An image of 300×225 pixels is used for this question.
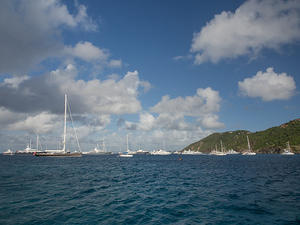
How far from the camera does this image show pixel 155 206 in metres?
22.2

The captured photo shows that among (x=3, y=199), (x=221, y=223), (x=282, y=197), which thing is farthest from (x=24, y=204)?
(x=282, y=197)

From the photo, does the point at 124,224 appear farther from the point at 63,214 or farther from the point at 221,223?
the point at 221,223

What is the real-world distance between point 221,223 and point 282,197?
545 inches

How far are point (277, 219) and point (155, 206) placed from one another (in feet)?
38.7

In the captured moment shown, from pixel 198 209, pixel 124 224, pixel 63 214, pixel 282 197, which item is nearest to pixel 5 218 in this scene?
pixel 63 214

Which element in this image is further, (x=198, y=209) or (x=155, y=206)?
(x=155, y=206)

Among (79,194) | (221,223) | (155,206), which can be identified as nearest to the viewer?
(221,223)

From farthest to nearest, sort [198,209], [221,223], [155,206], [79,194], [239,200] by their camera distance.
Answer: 1. [79,194]
2. [239,200]
3. [155,206]
4. [198,209]
5. [221,223]

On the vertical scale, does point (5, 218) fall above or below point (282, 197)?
above

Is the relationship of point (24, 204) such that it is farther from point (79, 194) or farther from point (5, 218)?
point (79, 194)

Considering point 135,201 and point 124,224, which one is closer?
point 124,224

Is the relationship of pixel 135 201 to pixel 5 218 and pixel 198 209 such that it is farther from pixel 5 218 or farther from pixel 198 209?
pixel 5 218

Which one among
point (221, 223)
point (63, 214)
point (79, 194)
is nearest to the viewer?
point (221, 223)

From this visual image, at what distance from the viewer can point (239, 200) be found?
23938 millimetres
